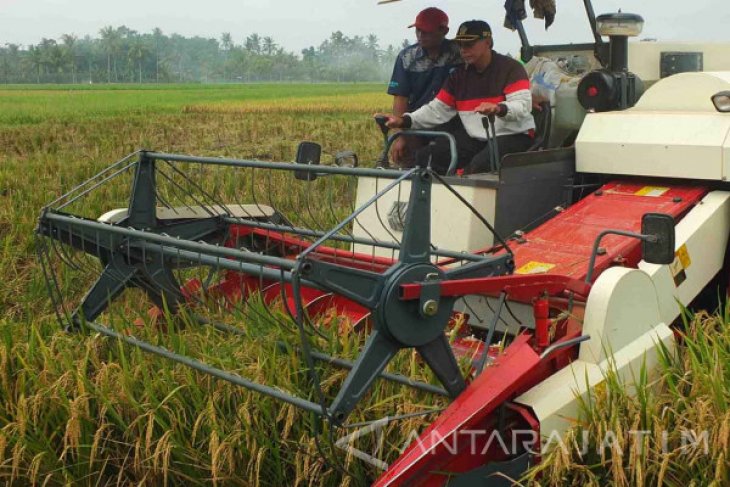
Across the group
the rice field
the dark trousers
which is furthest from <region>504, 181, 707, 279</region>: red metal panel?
the dark trousers

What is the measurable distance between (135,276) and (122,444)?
2.95 feet

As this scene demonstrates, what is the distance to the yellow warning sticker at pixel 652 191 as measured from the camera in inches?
150

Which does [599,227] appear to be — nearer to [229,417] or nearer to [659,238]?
[659,238]

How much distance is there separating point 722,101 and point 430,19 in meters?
2.03

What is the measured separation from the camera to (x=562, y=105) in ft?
15.3

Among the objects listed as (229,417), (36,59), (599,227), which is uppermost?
(36,59)

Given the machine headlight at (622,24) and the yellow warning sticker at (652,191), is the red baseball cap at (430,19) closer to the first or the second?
the machine headlight at (622,24)

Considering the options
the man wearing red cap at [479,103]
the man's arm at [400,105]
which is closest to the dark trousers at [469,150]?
the man wearing red cap at [479,103]

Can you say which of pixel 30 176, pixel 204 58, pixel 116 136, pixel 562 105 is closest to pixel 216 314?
pixel 562 105

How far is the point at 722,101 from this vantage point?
3.71 m

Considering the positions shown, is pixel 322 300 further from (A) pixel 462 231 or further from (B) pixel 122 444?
(B) pixel 122 444

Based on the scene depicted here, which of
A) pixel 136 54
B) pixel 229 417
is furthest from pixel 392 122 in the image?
pixel 136 54

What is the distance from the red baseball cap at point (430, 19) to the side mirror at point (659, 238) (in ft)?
8.83

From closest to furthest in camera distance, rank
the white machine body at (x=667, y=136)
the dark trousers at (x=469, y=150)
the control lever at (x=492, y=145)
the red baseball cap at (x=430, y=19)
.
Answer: the white machine body at (x=667, y=136), the control lever at (x=492, y=145), the dark trousers at (x=469, y=150), the red baseball cap at (x=430, y=19)
